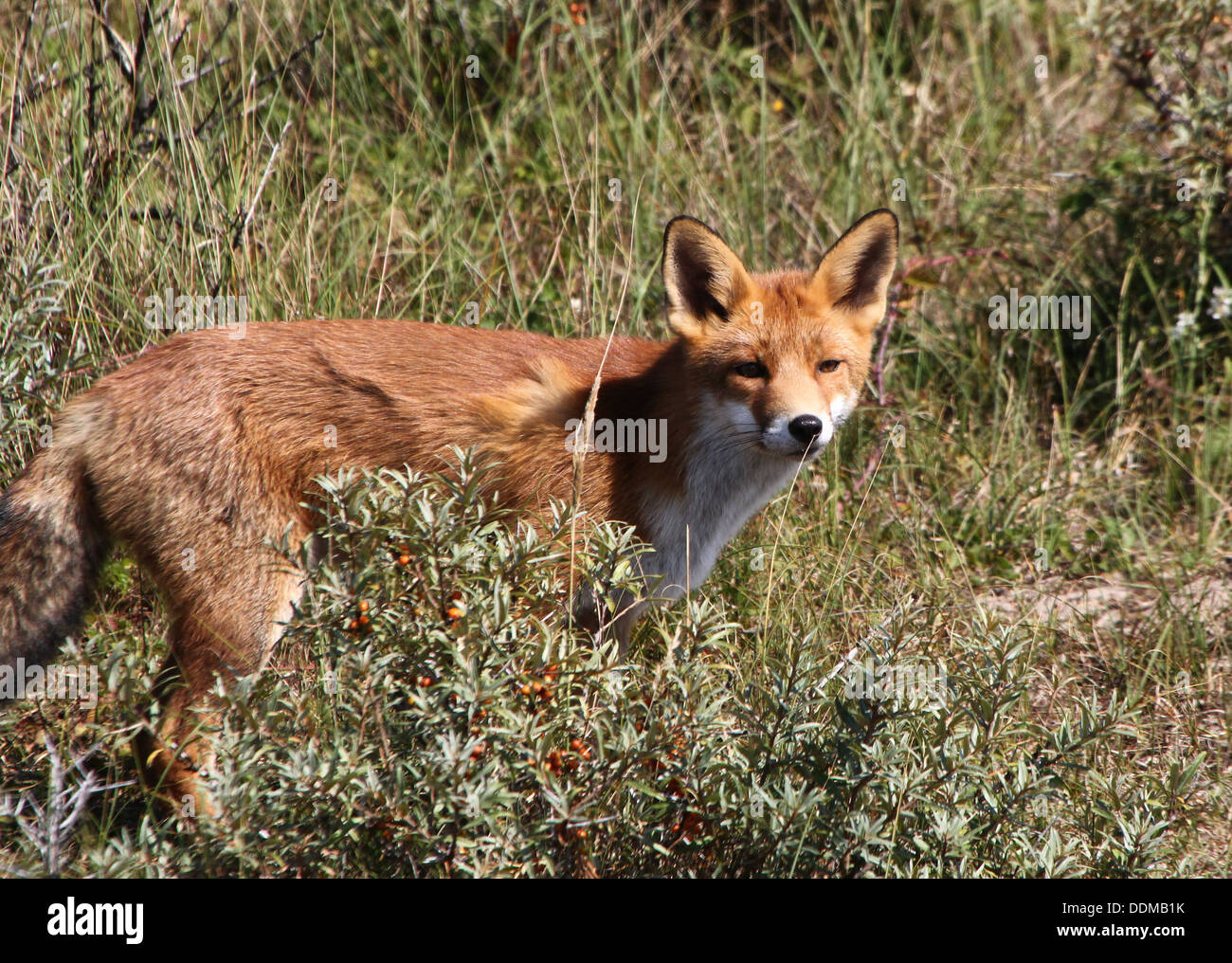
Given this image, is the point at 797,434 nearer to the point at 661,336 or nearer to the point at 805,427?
the point at 805,427

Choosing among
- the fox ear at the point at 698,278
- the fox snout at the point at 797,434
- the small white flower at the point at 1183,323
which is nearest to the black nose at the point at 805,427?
the fox snout at the point at 797,434

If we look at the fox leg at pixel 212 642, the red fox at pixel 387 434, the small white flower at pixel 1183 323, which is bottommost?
the fox leg at pixel 212 642

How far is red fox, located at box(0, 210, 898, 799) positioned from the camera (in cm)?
362

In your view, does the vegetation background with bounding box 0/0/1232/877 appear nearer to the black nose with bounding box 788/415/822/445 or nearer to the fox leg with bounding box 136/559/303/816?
the fox leg with bounding box 136/559/303/816

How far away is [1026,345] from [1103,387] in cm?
47

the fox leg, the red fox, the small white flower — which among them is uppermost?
the small white flower

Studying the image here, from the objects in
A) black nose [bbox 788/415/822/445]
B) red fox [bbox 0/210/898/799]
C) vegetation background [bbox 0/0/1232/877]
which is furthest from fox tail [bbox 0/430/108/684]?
black nose [bbox 788/415/822/445]

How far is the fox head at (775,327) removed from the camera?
378 cm

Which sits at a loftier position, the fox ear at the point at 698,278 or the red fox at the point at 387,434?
the fox ear at the point at 698,278

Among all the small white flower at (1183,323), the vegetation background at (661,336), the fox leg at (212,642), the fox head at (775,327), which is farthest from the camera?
the small white flower at (1183,323)

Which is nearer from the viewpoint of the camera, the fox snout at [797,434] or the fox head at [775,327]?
the fox snout at [797,434]

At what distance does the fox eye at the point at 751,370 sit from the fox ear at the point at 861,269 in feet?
1.36

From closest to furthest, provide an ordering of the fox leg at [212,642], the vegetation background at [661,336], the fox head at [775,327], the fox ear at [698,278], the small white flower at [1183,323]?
the vegetation background at [661,336] < the fox leg at [212,642] < the fox head at [775,327] < the fox ear at [698,278] < the small white flower at [1183,323]

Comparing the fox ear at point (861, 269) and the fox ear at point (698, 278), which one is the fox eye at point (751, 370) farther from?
the fox ear at point (861, 269)
